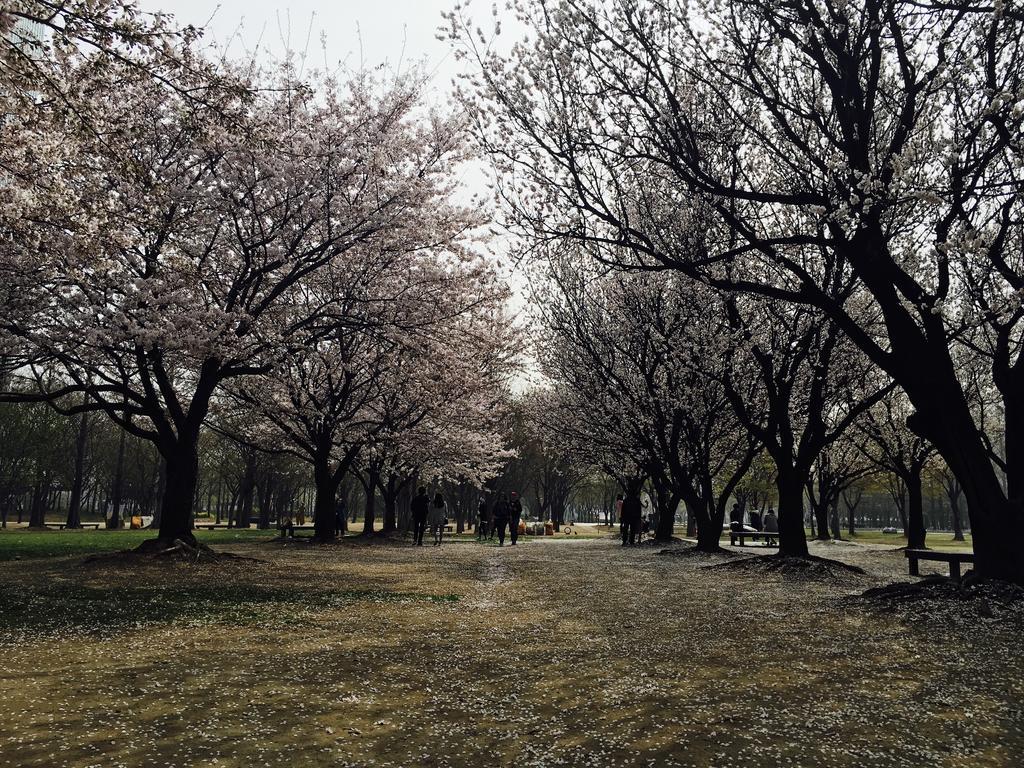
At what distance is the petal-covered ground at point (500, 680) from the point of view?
4.24 m

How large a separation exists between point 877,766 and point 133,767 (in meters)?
4.10

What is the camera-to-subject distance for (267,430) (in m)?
→ 31.3

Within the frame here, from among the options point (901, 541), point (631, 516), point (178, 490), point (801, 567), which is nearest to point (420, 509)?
point (631, 516)

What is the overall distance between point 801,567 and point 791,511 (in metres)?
2.22

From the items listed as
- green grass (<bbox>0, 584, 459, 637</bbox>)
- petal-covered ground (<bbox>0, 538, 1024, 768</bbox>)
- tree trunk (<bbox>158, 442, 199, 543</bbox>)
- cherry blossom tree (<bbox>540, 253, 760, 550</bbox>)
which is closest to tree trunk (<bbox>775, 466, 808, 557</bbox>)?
cherry blossom tree (<bbox>540, 253, 760, 550</bbox>)

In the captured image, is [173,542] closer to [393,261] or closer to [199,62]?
[393,261]

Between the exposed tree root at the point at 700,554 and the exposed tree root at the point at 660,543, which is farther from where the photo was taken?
the exposed tree root at the point at 660,543

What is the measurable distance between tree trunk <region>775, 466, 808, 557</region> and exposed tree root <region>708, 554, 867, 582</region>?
44 centimetres

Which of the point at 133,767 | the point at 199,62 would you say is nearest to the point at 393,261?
the point at 199,62

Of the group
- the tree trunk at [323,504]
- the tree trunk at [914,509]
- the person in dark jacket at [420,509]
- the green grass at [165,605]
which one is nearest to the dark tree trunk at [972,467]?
the green grass at [165,605]

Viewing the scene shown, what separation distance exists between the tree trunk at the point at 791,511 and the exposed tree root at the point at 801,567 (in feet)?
1.46

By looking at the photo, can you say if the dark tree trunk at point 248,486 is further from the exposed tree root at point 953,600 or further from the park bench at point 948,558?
the exposed tree root at point 953,600

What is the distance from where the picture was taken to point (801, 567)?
54.2 feet

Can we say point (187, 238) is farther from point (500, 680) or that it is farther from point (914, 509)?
point (914, 509)
